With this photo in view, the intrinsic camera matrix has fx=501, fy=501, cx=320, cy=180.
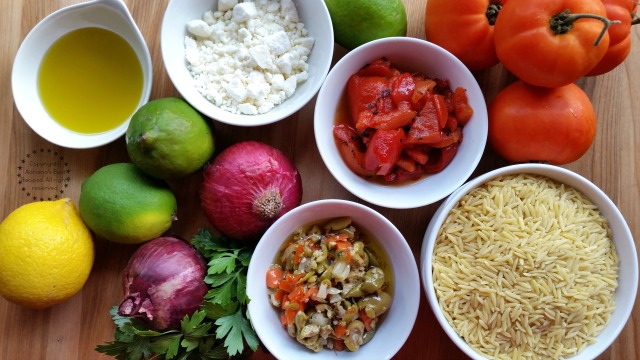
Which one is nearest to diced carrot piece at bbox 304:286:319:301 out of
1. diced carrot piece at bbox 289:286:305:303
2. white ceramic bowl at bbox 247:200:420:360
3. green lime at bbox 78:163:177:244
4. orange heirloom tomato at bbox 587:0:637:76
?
diced carrot piece at bbox 289:286:305:303

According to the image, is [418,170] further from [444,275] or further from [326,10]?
[326,10]

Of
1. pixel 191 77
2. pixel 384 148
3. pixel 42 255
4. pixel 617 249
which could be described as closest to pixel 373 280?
pixel 384 148

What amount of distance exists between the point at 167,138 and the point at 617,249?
115 centimetres

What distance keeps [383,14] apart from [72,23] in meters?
0.84

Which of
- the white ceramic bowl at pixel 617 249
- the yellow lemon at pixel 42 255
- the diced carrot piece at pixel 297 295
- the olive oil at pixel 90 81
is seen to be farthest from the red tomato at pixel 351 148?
the yellow lemon at pixel 42 255

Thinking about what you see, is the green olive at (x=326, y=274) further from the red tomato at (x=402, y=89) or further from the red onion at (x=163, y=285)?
the red tomato at (x=402, y=89)

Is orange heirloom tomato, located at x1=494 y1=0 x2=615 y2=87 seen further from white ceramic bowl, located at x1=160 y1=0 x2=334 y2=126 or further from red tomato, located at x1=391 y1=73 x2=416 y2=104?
white ceramic bowl, located at x1=160 y1=0 x2=334 y2=126

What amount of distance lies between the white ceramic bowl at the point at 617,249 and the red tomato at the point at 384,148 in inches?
6.9

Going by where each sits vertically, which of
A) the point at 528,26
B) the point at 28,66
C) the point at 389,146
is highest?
the point at 528,26

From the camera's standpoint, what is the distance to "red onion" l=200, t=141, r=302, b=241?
126 cm

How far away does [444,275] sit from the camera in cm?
124

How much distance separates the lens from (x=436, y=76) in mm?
1360

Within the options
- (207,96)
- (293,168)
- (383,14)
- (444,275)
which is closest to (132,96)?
(207,96)

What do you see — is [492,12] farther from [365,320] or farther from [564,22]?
[365,320]
